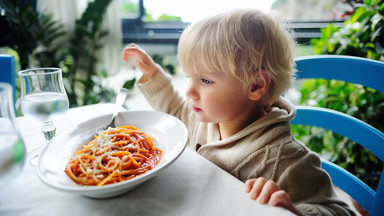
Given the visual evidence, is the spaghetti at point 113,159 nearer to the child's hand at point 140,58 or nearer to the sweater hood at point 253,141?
the sweater hood at point 253,141

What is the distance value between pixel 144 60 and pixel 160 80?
0.35ft

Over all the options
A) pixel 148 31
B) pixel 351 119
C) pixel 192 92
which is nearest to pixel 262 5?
pixel 148 31

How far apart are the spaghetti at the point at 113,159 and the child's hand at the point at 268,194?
0.75ft

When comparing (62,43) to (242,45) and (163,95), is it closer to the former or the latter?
(163,95)

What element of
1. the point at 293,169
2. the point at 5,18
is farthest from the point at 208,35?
the point at 5,18

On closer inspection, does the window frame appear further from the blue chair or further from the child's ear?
the child's ear

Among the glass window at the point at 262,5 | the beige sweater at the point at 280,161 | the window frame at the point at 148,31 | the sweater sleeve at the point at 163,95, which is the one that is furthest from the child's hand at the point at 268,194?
the window frame at the point at 148,31

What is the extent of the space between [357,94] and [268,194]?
133cm

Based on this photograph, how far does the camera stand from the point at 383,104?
1.31 meters

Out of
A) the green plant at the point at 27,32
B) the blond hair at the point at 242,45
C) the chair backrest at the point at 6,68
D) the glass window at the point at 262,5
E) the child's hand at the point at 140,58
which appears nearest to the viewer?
the blond hair at the point at 242,45

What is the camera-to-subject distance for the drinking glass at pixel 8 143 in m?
0.33

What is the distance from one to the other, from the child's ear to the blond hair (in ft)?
0.04

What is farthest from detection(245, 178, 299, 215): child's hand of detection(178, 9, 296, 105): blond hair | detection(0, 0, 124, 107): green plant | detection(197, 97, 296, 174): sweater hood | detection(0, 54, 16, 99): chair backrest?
detection(0, 0, 124, 107): green plant

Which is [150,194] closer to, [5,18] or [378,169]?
[378,169]
